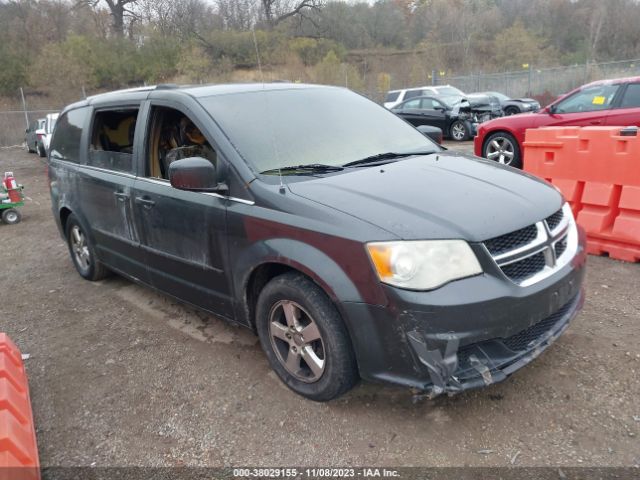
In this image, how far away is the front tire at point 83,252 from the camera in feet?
15.9

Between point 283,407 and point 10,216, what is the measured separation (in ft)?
25.2

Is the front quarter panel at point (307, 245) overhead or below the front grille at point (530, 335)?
overhead

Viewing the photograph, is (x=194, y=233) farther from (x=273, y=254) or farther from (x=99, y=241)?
(x=99, y=241)

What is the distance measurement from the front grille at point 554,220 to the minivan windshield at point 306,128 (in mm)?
1053

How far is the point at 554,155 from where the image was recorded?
5203 mm

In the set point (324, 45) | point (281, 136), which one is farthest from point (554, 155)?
point (324, 45)

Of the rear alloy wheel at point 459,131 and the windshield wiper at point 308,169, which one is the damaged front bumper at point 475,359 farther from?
the rear alloy wheel at point 459,131

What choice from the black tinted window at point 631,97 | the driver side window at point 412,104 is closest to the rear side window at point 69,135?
the black tinted window at point 631,97

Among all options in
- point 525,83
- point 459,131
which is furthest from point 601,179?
point 525,83

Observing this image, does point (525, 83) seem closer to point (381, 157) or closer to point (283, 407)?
point (381, 157)

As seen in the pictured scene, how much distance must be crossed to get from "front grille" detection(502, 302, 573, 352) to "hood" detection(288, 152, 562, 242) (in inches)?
20.6

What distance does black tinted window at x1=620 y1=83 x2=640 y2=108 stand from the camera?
7.72m

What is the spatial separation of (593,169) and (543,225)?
2.65 meters

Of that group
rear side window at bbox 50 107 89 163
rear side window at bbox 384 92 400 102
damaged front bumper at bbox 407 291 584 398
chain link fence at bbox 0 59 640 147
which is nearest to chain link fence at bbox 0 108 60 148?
chain link fence at bbox 0 59 640 147
